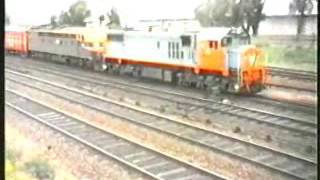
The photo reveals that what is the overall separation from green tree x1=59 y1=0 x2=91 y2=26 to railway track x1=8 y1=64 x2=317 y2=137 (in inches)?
8.9

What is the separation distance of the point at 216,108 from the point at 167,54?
35 centimetres

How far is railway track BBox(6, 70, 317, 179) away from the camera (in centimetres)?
254

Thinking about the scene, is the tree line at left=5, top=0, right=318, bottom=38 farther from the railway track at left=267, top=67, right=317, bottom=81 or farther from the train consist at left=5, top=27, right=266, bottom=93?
the railway track at left=267, top=67, right=317, bottom=81

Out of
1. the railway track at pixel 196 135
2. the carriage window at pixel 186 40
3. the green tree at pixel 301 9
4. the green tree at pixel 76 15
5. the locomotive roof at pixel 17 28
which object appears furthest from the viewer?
the green tree at pixel 301 9

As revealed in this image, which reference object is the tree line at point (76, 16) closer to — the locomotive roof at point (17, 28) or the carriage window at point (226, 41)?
the locomotive roof at point (17, 28)

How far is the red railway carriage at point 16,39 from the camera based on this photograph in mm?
2238

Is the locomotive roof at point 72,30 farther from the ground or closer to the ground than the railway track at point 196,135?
farther from the ground

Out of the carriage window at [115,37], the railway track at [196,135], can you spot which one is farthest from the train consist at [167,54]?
the railway track at [196,135]

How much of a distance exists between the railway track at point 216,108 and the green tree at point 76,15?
0.23 m

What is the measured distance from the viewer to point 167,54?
2.75 m

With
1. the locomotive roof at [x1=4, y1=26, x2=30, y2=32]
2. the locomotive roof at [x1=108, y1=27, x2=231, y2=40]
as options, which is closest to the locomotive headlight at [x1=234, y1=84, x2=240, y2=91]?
the locomotive roof at [x1=108, y1=27, x2=231, y2=40]

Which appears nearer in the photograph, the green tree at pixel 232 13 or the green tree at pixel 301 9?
the green tree at pixel 232 13

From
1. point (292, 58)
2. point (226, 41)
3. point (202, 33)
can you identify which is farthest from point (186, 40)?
point (292, 58)

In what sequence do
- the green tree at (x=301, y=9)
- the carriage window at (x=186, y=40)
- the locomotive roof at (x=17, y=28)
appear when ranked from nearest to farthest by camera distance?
the locomotive roof at (x=17, y=28) < the carriage window at (x=186, y=40) < the green tree at (x=301, y=9)
